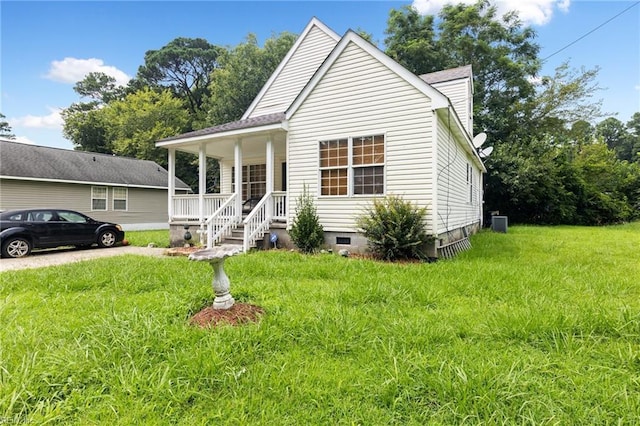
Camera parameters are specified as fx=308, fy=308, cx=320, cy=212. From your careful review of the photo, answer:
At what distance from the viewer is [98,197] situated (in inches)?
680

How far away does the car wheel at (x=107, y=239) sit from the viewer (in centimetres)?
1088

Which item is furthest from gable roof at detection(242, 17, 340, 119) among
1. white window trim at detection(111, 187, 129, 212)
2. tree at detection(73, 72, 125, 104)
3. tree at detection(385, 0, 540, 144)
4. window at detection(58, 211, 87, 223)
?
tree at detection(73, 72, 125, 104)

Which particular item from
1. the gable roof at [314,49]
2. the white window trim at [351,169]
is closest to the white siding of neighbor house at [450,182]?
the white window trim at [351,169]

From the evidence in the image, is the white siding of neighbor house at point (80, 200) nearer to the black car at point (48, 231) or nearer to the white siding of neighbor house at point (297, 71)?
the black car at point (48, 231)

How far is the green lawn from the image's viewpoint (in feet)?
6.58

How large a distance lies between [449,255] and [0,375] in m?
7.79

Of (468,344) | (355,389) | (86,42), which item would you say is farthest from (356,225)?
(86,42)

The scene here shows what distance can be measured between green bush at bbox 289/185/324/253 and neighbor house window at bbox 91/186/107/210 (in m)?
14.8

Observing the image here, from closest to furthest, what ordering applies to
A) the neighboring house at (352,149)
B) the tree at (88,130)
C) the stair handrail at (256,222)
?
1. the neighboring house at (352,149)
2. the stair handrail at (256,222)
3. the tree at (88,130)

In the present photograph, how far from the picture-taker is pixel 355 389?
221 centimetres

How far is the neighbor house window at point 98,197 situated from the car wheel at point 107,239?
7724 mm

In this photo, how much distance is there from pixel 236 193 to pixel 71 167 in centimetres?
1332

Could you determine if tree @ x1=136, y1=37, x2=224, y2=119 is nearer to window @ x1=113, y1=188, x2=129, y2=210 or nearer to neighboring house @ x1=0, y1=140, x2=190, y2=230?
neighboring house @ x1=0, y1=140, x2=190, y2=230

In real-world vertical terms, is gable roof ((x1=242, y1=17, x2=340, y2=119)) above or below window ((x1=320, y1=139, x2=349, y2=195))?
above
